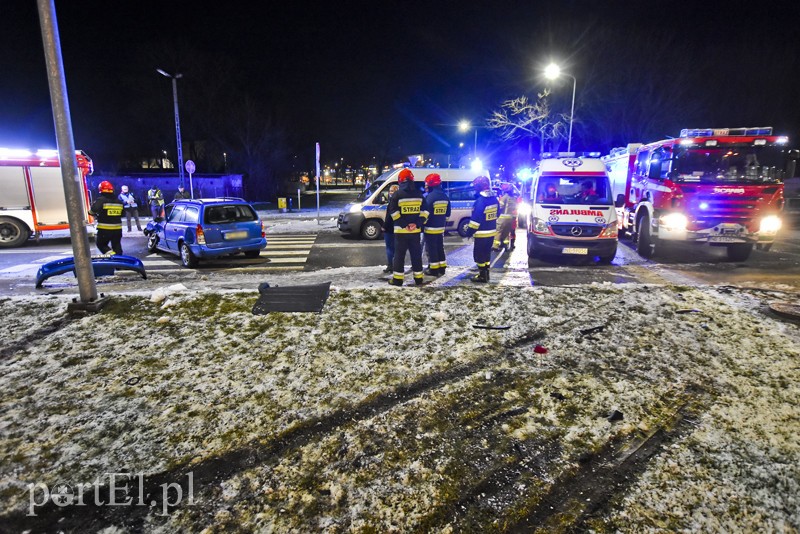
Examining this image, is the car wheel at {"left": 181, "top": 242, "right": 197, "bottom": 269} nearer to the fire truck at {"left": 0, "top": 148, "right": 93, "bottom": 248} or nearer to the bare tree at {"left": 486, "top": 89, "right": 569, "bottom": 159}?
the fire truck at {"left": 0, "top": 148, "right": 93, "bottom": 248}

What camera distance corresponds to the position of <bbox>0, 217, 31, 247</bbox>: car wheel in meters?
13.0

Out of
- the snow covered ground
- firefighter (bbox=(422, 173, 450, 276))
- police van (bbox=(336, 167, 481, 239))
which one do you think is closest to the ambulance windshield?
police van (bbox=(336, 167, 481, 239))

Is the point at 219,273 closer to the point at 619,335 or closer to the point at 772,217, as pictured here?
the point at 619,335

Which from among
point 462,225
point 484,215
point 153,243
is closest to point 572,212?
point 484,215

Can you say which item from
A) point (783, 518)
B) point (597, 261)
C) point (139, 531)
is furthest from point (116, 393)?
point (597, 261)

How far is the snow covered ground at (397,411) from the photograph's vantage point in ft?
8.45

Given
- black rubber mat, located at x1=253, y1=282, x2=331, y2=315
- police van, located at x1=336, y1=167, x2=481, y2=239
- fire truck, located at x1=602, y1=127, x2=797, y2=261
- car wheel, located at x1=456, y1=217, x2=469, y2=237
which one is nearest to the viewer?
black rubber mat, located at x1=253, y1=282, x2=331, y2=315

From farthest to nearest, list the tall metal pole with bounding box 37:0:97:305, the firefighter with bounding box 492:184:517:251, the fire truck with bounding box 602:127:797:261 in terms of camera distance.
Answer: the firefighter with bounding box 492:184:517:251 < the fire truck with bounding box 602:127:797:261 < the tall metal pole with bounding box 37:0:97:305

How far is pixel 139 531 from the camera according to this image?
2.43 meters

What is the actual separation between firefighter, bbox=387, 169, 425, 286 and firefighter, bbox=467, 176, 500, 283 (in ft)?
3.73

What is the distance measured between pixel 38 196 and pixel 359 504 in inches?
632

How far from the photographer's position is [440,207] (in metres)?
7.34

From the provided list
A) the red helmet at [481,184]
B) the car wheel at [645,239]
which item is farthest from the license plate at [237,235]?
the car wheel at [645,239]

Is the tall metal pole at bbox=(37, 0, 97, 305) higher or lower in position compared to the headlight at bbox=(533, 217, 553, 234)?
higher
